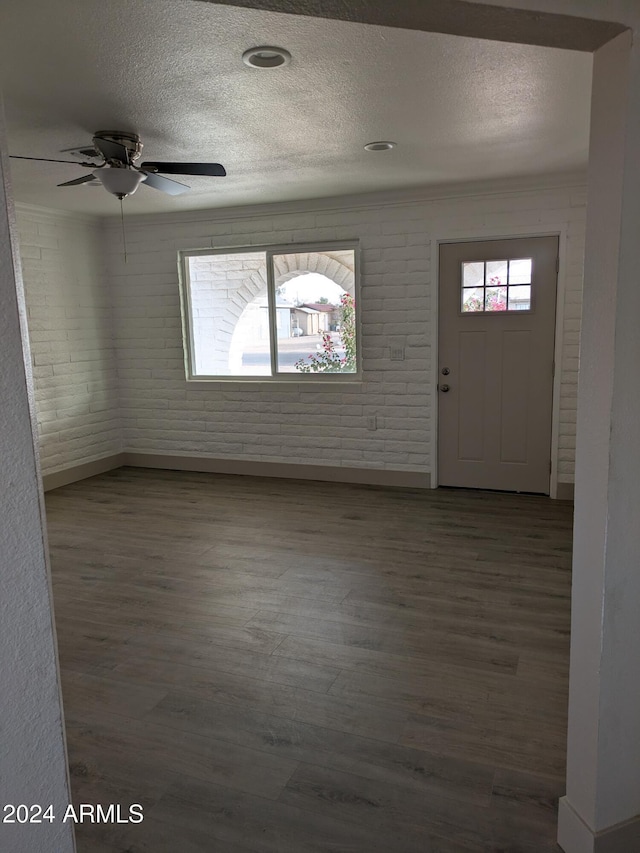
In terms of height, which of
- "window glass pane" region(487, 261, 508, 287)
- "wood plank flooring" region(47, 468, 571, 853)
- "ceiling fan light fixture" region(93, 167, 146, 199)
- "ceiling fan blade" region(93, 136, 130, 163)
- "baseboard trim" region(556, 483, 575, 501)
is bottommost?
"wood plank flooring" region(47, 468, 571, 853)

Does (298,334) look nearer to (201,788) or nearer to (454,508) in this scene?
(454,508)

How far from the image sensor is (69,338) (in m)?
5.67

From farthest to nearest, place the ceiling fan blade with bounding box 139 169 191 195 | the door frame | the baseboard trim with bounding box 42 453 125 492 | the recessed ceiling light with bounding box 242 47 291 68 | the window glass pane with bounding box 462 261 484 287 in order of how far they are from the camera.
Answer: the baseboard trim with bounding box 42 453 125 492 → the window glass pane with bounding box 462 261 484 287 → the door frame → the ceiling fan blade with bounding box 139 169 191 195 → the recessed ceiling light with bounding box 242 47 291 68

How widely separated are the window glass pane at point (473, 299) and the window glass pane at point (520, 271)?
0.84 ft

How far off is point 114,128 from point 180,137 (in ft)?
1.17

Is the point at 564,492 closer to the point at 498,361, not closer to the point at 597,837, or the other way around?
the point at 498,361

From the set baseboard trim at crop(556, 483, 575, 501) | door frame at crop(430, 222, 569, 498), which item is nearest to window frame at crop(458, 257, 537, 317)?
door frame at crop(430, 222, 569, 498)

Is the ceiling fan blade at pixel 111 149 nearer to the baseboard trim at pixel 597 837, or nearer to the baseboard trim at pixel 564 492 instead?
the baseboard trim at pixel 597 837

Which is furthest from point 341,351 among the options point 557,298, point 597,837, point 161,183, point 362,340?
point 597,837

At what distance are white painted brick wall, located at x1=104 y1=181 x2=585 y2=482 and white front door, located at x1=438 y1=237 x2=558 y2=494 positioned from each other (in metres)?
0.12

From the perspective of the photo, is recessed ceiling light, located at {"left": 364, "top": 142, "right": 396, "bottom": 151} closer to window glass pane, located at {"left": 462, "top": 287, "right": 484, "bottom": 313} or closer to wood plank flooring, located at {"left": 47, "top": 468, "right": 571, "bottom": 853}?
window glass pane, located at {"left": 462, "top": 287, "right": 484, "bottom": 313}

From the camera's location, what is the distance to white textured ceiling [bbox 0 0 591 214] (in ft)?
6.82

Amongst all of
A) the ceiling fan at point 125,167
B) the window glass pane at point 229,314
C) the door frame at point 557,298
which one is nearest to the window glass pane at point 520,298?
the door frame at point 557,298

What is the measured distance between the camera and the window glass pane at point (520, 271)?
15.4 feet
